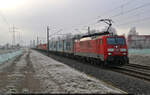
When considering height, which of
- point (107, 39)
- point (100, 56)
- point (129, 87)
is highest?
point (107, 39)

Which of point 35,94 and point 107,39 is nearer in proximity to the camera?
point 35,94

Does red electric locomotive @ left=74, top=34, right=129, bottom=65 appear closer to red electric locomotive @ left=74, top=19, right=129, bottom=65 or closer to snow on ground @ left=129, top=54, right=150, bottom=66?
red electric locomotive @ left=74, top=19, right=129, bottom=65

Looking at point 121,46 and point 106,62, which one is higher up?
point 121,46

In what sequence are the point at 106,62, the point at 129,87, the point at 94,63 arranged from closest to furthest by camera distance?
the point at 129,87, the point at 106,62, the point at 94,63

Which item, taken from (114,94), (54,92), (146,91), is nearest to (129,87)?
(146,91)

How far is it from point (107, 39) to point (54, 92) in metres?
9.95

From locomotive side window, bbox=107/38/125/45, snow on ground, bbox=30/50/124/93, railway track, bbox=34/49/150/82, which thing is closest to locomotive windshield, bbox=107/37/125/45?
locomotive side window, bbox=107/38/125/45

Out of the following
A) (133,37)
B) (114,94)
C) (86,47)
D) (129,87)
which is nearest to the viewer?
(114,94)

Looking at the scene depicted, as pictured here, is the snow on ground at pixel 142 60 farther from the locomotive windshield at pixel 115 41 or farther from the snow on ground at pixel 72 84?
the snow on ground at pixel 72 84

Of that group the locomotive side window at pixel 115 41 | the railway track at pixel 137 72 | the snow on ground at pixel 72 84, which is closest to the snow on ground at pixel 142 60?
the railway track at pixel 137 72

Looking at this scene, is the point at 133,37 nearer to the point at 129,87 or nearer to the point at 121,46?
the point at 121,46

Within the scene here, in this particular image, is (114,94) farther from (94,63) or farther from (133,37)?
(133,37)

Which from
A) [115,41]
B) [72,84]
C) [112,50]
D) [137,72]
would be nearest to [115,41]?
[115,41]

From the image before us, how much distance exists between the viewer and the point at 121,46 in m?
16.5
